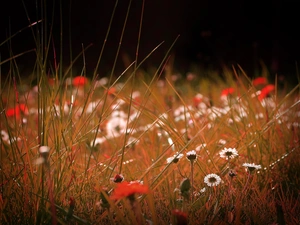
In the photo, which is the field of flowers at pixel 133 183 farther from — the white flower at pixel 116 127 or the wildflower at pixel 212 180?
the white flower at pixel 116 127

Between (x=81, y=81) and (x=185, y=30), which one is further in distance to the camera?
(x=185, y=30)

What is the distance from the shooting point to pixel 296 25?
4.38m

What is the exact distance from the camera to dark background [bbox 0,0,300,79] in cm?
444

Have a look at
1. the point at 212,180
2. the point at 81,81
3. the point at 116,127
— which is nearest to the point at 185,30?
the point at 81,81

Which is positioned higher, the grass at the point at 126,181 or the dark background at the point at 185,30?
the dark background at the point at 185,30

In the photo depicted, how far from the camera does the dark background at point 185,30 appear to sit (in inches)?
175

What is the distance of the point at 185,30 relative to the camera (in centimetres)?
486

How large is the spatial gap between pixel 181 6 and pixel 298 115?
3490mm

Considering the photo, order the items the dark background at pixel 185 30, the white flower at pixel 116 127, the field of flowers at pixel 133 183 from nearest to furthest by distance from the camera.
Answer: the field of flowers at pixel 133 183
the white flower at pixel 116 127
the dark background at pixel 185 30

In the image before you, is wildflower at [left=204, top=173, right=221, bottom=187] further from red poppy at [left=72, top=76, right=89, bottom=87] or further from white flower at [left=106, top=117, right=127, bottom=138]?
white flower at [left=106, top=117, right=127, bottom=138]

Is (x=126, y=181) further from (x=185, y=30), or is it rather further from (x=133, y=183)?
(x=185, y=30)

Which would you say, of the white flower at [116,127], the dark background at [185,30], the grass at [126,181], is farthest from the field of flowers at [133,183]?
the dark background at [185,30]

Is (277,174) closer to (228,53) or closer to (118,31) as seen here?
(228,53)

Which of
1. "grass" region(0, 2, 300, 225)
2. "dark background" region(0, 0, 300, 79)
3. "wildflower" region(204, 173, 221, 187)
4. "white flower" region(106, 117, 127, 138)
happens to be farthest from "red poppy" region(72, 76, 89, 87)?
"dark background" region(0, 0, 300, 79)
